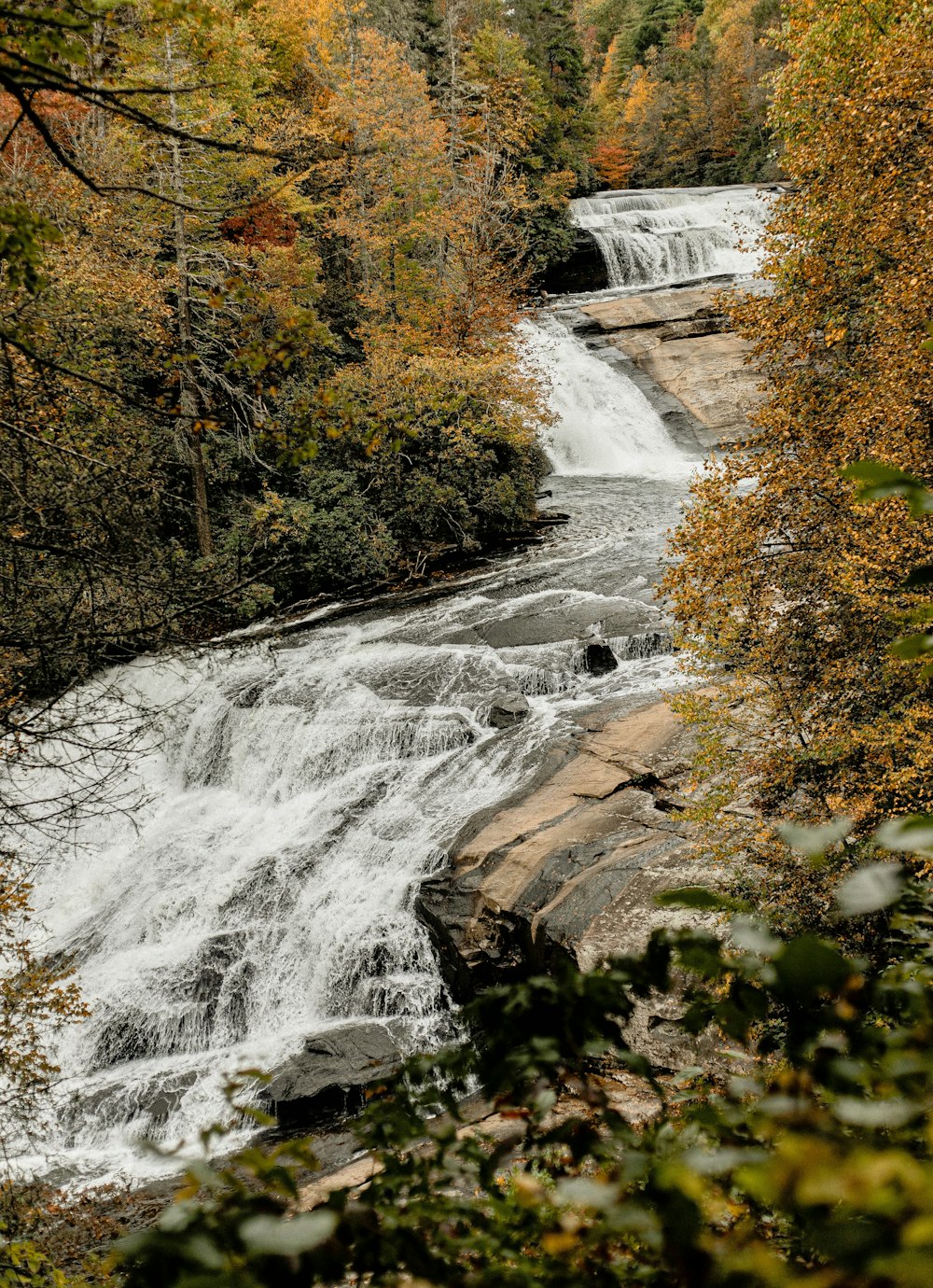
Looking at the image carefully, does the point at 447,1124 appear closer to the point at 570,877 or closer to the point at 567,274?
the point at 570,877

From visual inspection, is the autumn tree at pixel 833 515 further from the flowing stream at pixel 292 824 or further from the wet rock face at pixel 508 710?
the flowing stream at pixel 292 824

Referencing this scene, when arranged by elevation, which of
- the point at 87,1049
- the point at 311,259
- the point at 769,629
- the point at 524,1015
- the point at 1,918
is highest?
the point at 311,259

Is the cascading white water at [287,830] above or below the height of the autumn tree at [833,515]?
below

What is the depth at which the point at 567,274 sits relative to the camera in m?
30.5

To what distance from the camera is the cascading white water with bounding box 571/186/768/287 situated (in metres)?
28.3

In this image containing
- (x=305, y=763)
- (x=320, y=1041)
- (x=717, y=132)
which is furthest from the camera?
(x=717, y=132)

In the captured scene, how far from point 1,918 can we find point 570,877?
499 centimetres

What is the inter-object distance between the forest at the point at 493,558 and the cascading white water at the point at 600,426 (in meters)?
1.21

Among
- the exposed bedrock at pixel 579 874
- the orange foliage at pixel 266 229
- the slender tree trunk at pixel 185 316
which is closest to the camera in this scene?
the exposed bedrock at pixel 579 874

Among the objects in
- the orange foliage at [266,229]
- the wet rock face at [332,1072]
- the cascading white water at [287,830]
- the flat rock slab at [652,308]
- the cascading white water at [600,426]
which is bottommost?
the wet rock face at [332,1072]

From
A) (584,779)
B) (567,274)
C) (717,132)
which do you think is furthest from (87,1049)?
(717,132)

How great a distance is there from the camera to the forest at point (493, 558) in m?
1.04

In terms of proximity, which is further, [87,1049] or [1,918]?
[87,1049]

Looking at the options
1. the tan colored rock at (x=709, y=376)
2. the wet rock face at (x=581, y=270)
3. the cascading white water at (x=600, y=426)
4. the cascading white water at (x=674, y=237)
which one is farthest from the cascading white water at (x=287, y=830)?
the wet rock face at (x=581, y=270)
